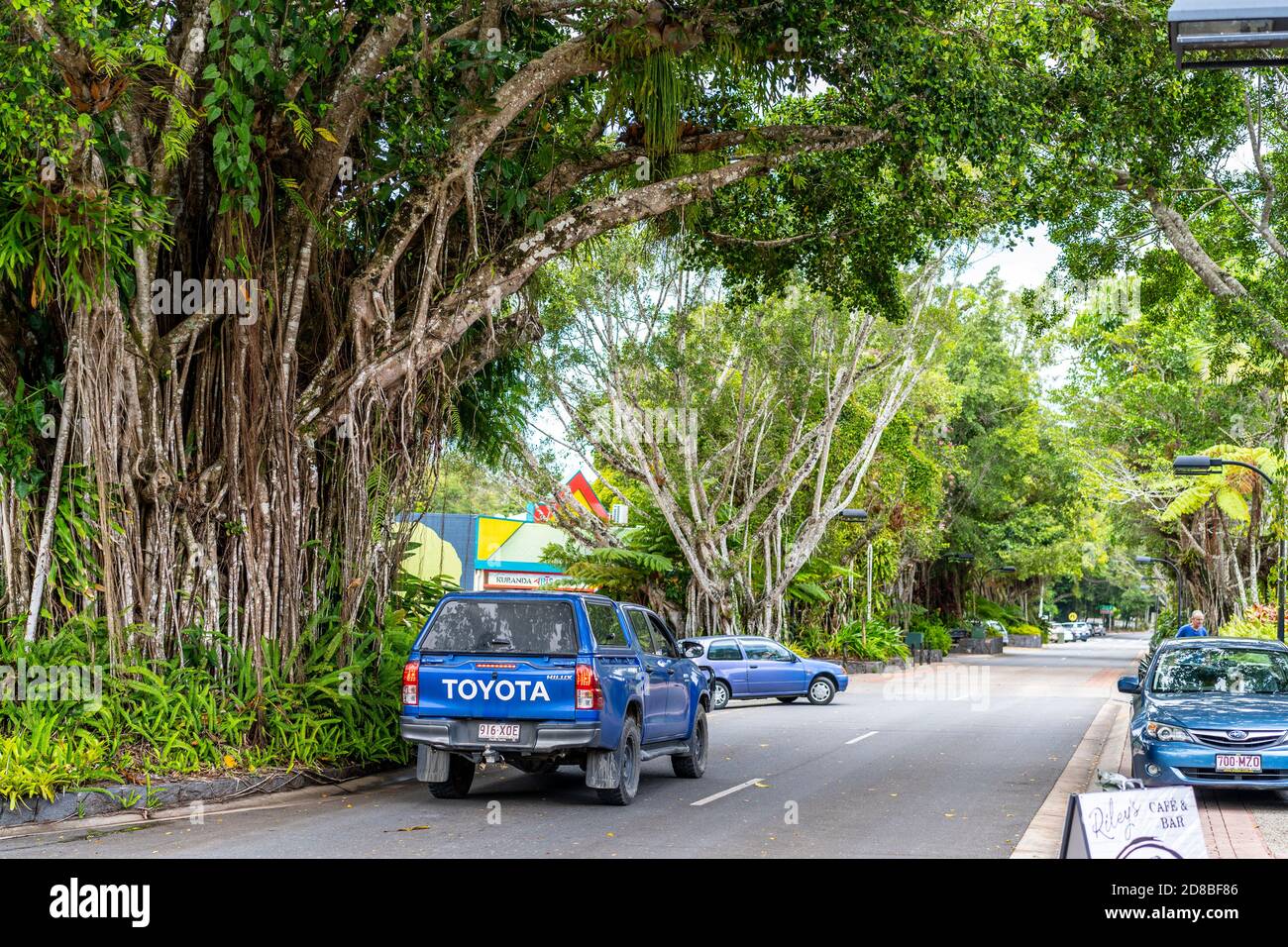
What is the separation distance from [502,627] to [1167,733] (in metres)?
6.07

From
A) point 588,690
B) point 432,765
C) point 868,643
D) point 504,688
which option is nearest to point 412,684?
point 432,765

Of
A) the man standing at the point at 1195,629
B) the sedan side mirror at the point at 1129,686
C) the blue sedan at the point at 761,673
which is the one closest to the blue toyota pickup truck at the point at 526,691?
the sedan side mirror at the point at 1129,686

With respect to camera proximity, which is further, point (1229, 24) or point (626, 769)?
point (626, 769)

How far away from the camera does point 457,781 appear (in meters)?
11.3

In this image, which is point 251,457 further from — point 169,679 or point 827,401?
point 827,401

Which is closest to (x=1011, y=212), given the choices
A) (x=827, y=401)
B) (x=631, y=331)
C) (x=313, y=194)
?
(x=313, y=194)

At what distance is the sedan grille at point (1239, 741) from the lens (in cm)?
1101

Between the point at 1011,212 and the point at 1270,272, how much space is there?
13.1 ft

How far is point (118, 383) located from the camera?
10.5 metres

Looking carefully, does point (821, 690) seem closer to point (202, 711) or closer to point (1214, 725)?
point (1214, 725)

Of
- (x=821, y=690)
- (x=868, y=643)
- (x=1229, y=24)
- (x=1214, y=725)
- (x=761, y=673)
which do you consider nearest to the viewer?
(x=1229, y=24)

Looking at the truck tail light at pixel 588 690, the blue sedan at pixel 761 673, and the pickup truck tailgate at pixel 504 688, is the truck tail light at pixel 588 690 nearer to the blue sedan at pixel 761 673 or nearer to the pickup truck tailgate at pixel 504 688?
the pickup truck tailgate at pixel 504 688

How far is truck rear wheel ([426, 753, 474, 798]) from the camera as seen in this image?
11.2 metres

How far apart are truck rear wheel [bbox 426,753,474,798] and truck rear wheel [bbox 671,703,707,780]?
2.50 metres
